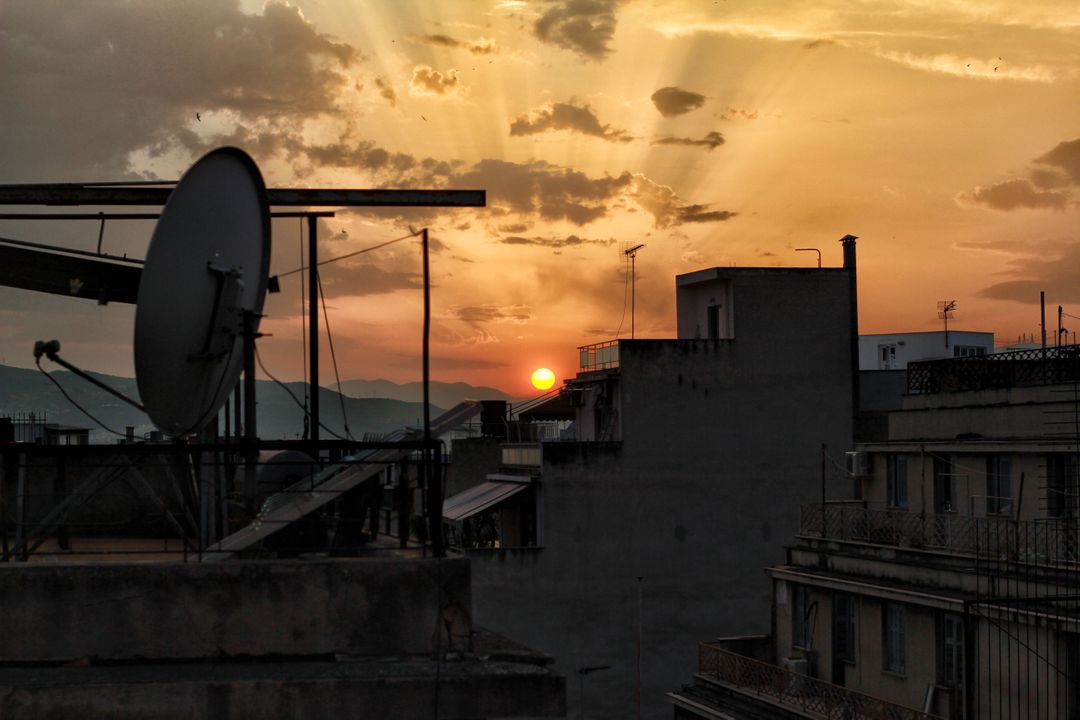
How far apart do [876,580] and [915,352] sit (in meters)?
45.2

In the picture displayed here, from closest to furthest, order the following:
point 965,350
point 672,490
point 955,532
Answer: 1. point 955,532
2. point 672,490
3. point 965,350

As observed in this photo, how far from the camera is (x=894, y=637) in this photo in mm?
32688

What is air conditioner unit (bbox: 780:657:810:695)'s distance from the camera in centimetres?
3388

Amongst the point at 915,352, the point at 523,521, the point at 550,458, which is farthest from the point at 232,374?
the point at 915,352

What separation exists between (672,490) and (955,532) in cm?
1620

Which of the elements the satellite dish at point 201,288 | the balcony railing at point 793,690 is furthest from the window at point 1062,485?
the satellite dish at point 201,288

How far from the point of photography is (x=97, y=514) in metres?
14.8

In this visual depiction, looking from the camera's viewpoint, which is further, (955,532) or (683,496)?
(683,496)

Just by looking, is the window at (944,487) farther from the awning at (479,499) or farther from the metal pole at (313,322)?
the metal pole at (313,322)

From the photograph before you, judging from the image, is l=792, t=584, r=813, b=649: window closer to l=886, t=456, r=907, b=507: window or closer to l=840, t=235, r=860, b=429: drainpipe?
l=886, t=456, r=907, b=507: window

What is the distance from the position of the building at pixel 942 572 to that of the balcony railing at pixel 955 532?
51mm

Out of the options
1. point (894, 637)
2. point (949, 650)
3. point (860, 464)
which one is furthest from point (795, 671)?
point (860, 464)

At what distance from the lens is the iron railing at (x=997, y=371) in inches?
1248

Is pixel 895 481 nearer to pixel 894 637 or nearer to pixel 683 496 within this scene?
pixel 894 637
